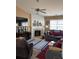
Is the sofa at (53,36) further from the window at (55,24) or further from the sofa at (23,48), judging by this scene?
the sofa at (23,48)

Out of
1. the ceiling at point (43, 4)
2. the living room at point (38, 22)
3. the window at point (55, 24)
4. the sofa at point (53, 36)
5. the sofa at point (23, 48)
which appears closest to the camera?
the sofa at point (23, 48)

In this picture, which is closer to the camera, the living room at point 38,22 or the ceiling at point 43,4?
the ceiling at point 43,4

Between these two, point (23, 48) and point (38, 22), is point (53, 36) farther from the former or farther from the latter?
point (23, 48)

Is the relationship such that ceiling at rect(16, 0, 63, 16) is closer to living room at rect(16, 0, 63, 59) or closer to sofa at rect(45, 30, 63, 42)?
living room at rect(16, 0, 63, 59)

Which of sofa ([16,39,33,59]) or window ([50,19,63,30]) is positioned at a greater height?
window ([50,19,63,30])

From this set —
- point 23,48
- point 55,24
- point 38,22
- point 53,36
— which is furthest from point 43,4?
point 55,24

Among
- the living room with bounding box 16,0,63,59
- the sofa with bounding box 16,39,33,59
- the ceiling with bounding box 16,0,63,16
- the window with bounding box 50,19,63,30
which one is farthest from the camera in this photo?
the window with bounding box 50,19,63,30

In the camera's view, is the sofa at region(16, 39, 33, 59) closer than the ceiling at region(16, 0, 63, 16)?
Yes

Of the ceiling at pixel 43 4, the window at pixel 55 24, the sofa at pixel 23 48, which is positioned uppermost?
the ceiling at pixel 43 4

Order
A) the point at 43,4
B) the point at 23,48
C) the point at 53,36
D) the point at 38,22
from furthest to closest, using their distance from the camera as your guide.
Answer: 1. the point at 38,22
2. the point at 53,36
3. the point at 43,4
4. the point at 23,48

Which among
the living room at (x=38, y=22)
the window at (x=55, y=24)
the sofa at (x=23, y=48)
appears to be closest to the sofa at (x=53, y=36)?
the living room at (x=38, y=22)

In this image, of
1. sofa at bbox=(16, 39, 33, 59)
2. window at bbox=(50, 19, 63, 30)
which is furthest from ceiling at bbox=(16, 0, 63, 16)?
sofa at bbox=(16, 39, 33, 59)

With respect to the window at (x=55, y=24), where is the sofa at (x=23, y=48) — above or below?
below
